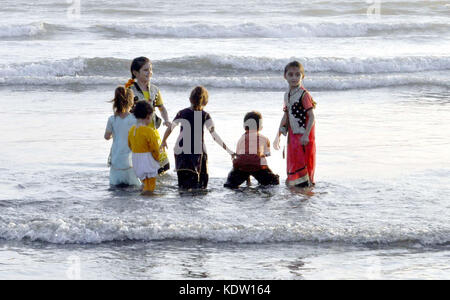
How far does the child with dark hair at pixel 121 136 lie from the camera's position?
757 cm

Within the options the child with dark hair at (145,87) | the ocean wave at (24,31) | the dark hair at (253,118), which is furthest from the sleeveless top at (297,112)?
the ocean wave at (24,31)

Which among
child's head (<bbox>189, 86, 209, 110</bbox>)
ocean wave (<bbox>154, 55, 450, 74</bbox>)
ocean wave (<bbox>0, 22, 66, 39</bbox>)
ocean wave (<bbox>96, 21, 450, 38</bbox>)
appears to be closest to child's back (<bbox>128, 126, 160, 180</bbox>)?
child's head (<bbox>189, 86, 209, 110</bbox>)

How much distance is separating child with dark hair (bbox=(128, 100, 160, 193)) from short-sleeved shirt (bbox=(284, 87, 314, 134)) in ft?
4.45

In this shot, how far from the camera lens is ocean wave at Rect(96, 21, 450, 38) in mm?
24578

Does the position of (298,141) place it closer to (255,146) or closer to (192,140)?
(255,146)

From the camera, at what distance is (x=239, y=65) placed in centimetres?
1836

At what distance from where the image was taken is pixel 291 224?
21.2ft

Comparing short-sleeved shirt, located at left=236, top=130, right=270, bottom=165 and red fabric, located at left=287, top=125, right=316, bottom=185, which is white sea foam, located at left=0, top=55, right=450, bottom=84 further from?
red fabric, located at left=287, top=125, right=316, bottom=185

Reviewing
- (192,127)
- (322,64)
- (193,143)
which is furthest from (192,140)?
(322,64)

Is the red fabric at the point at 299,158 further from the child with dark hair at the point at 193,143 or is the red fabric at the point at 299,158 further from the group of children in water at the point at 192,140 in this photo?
the child with dark hair at the point at 193,143

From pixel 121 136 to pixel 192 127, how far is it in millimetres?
698
